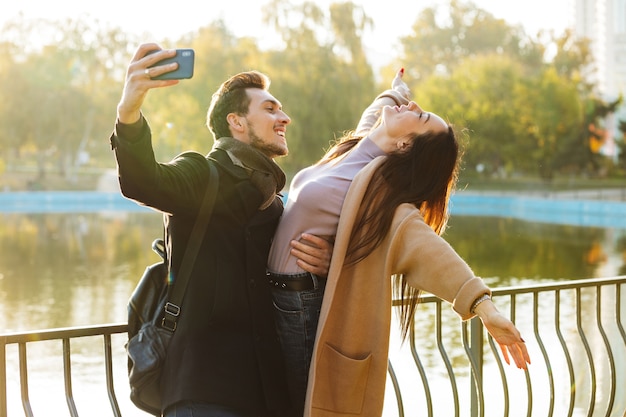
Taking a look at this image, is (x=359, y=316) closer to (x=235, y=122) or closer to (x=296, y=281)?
(x=296, y=281)

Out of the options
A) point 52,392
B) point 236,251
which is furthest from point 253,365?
point 52,392

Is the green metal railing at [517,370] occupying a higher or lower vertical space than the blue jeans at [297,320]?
lower

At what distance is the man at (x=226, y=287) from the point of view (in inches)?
87.0

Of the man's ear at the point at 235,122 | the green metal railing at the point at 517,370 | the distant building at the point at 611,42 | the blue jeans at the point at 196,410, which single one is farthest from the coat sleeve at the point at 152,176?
the distant building at the point at 611,42

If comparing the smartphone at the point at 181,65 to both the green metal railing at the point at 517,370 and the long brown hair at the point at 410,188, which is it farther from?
the green metal railing at the point at 517,370

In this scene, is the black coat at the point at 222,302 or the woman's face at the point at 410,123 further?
the woman's face at the point at 410,123

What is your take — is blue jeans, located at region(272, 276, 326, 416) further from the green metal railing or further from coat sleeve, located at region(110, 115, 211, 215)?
the green metal railing

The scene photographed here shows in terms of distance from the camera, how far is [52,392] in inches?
371

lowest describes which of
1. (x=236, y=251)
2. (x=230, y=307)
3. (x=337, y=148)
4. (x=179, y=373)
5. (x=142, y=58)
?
(x=179, y=373)

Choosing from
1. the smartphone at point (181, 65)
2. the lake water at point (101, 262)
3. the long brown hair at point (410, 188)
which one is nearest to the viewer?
the smartphone at point (181, 65)

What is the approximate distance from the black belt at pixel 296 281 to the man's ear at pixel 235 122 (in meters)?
0.43

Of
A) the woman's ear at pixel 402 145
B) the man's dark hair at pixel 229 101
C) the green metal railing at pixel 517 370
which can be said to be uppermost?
the man's dark hair at pixel 229 101

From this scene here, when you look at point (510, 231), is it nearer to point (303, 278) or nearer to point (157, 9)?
point (303, 278)

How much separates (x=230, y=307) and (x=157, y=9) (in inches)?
2067
